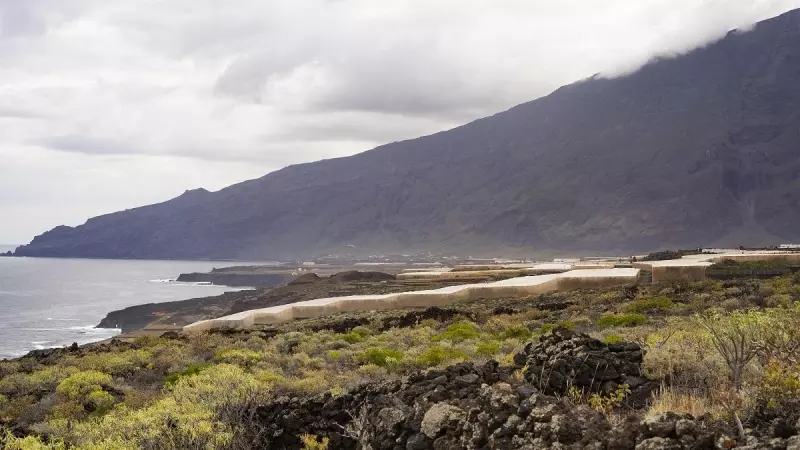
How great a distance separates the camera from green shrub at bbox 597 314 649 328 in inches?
749

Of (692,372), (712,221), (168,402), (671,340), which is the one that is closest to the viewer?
(692,372)

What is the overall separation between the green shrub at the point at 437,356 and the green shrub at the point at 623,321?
4.86 m

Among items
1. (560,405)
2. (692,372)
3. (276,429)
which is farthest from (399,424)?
(692,372)

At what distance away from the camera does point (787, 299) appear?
66.6ft

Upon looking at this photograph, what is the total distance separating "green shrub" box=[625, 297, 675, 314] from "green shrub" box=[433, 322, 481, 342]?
16.1 feet

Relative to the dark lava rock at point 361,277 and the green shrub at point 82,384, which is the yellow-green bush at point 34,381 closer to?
the green shrub at point 82,384

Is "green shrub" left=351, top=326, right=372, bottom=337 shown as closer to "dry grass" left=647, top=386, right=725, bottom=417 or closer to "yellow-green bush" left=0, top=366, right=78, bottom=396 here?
"yellow-green bush" left=0, top=366, right=78, bottom=396

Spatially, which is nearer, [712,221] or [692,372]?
[692,372]

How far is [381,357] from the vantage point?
17.1 meters

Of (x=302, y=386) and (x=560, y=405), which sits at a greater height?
(x=560, y=405)

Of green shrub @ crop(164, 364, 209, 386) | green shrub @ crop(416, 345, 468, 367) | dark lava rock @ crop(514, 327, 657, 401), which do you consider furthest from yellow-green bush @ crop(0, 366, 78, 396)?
dark lava rock @ crop(514, 327, 657, 401)

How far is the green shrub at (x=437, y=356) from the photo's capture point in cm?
1569

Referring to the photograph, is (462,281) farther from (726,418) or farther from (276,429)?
(726,418)

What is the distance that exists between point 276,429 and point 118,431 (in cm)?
240
